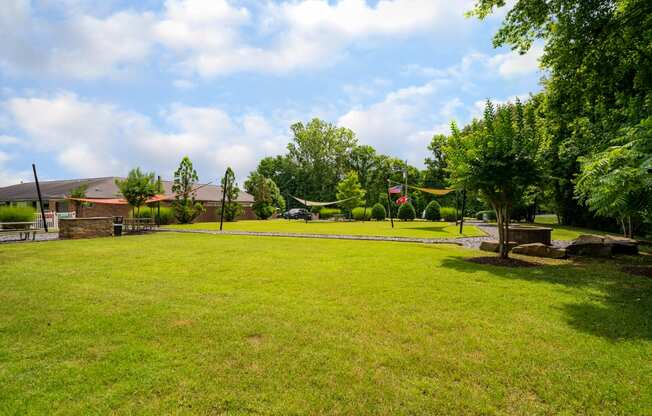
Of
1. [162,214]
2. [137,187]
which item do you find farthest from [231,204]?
[137,187]

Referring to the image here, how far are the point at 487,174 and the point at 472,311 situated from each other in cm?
484

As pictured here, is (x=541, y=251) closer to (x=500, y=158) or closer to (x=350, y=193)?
(x=500, y=158)

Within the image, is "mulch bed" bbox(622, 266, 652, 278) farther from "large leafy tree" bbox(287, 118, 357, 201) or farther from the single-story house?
"large leafy tree" bbox(287, 118, 357, 201)

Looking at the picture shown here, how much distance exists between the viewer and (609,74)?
29.4ft

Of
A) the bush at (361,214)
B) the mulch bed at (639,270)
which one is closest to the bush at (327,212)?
the bush at (361,214)

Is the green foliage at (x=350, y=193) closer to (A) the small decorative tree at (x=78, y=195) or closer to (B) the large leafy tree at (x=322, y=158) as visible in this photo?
(B) the large leafy tree at (x=322, y=158)

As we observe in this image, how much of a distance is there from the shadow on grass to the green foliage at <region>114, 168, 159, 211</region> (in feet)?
61.6

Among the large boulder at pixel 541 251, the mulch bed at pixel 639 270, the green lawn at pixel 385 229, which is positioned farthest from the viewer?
the green lawn at pixel 385 229

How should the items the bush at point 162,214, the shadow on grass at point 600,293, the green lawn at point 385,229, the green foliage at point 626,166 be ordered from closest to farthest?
the shadow on grass at point 600,293, the green foliage at point 626,166, the green lawn at point 385,229, the bush at point 162,214

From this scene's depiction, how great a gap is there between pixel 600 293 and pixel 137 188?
862 inches

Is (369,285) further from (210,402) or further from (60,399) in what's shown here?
(60,399)

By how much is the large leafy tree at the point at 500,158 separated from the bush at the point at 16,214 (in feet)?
65.7

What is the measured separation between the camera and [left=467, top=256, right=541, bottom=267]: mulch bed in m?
7.95

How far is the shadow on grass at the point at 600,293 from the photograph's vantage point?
3896 millimetres
